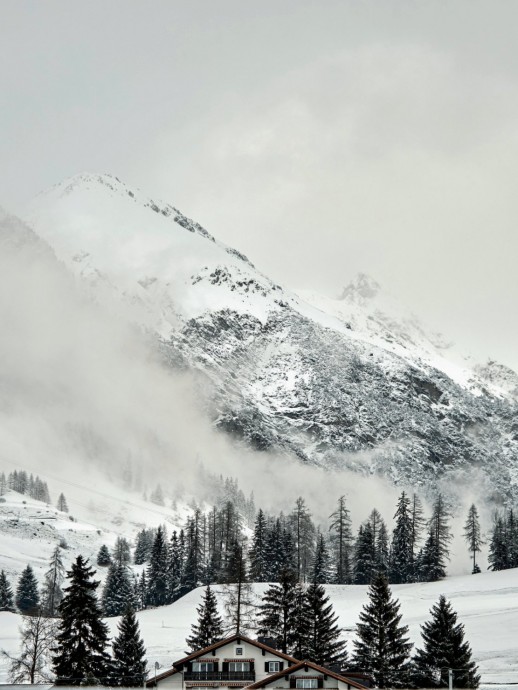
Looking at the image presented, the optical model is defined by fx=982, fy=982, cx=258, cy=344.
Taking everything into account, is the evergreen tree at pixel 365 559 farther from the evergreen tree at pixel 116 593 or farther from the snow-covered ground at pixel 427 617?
the evergreen tree at pixel 116 593

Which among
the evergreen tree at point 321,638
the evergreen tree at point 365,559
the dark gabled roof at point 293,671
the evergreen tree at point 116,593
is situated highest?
the evergreen tree at point 365,559

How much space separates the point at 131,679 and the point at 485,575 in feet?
209

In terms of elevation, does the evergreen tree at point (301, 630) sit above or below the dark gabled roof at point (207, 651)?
above

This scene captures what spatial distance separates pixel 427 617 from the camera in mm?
101500

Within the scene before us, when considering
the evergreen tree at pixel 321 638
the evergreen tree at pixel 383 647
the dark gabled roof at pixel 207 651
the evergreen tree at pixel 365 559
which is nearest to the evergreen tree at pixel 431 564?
the evergreen tree at pixel 365 559

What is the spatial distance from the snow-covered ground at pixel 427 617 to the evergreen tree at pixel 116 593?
475 inches

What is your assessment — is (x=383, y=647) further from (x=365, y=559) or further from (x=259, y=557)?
(x=365, y=559)

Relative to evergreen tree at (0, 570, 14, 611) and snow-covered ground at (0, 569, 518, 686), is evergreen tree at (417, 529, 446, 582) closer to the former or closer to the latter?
snow-covered ground at (0, 569, 518, 686)

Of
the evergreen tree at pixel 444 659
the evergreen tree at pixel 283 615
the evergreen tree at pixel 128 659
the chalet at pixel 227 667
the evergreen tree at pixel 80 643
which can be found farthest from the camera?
the evergreen tree at pixel 283 615

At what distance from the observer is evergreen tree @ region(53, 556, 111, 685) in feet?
232

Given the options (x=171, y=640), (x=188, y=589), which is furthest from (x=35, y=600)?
(x=171, y=640)

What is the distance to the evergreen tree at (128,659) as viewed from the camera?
73.5 m

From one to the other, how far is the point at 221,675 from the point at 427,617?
115 feet

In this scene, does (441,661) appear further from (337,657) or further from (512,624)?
(512,624)
